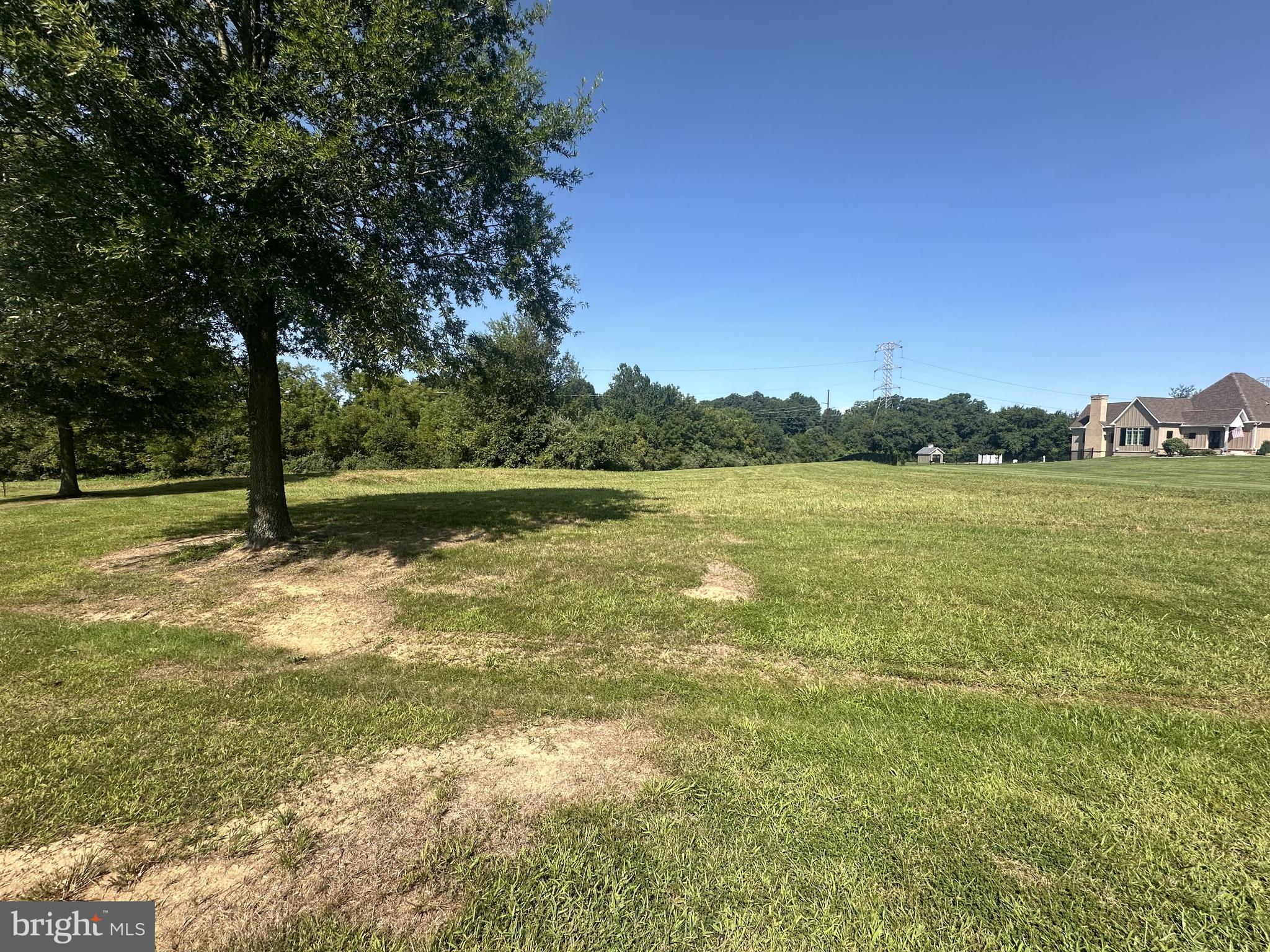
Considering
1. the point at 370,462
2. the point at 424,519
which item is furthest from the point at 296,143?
the point at 370,462

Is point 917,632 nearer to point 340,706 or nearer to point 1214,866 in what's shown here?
point 1214,866

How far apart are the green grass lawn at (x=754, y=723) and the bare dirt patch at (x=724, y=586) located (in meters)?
0.08

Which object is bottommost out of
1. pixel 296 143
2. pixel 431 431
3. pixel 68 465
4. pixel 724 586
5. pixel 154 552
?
pixel 724 586

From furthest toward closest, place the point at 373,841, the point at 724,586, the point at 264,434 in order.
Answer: the point at 264,434 → the point at 724,586 → the point at 373,841

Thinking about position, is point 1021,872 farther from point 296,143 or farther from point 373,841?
point 296,143

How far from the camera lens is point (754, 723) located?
368 centimetres

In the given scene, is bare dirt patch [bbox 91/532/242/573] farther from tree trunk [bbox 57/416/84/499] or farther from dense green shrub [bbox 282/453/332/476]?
dense green shrub [bbox 282/453/332/476]

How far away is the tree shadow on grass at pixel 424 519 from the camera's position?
9.24 metres

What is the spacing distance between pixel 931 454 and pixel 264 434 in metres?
88.8

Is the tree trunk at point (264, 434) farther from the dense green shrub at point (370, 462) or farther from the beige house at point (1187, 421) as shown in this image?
the beige house at point (1187, 421)

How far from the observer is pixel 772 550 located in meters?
9.26

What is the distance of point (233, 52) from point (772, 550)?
10.9 metres

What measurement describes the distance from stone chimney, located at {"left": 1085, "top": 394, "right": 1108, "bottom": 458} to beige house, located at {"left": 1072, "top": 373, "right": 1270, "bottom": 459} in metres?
0.05

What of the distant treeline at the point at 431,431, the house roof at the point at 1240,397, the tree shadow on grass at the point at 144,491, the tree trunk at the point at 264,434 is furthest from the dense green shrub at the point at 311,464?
the house roof at the point at 1240,397
